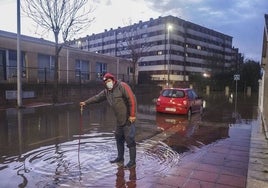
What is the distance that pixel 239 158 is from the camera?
23.5ft

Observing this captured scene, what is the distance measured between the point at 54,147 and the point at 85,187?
131 inches

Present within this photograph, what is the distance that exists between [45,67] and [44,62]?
33.4 inches

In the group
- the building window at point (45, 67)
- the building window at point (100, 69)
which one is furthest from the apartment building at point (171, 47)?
the building window at point (45, 67)

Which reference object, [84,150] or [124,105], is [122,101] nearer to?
[124,105]

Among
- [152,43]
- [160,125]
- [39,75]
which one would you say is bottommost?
[160,125]

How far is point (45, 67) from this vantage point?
25859mm

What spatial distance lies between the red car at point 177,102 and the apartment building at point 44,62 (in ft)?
33.9

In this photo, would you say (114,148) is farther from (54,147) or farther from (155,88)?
(155,88)

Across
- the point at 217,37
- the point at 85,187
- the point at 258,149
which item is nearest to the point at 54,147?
the point at 85,187

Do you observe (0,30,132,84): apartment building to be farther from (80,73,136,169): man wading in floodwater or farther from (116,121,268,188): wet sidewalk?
(116,121,268,188): wet sidewalk

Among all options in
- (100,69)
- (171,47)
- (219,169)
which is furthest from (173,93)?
(171,47)

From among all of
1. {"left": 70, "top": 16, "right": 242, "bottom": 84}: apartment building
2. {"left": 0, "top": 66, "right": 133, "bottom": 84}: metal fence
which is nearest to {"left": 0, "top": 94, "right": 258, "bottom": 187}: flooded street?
{"left": 0, "top": 66, "right": 133, "bottom": 84}: metal fence

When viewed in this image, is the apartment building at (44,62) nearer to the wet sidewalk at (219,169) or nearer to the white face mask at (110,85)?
the white face mask at (110,85)

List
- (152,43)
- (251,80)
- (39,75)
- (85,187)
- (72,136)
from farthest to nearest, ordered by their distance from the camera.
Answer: (152,43), (251,80), (39,75), (72,136), (85,187)
